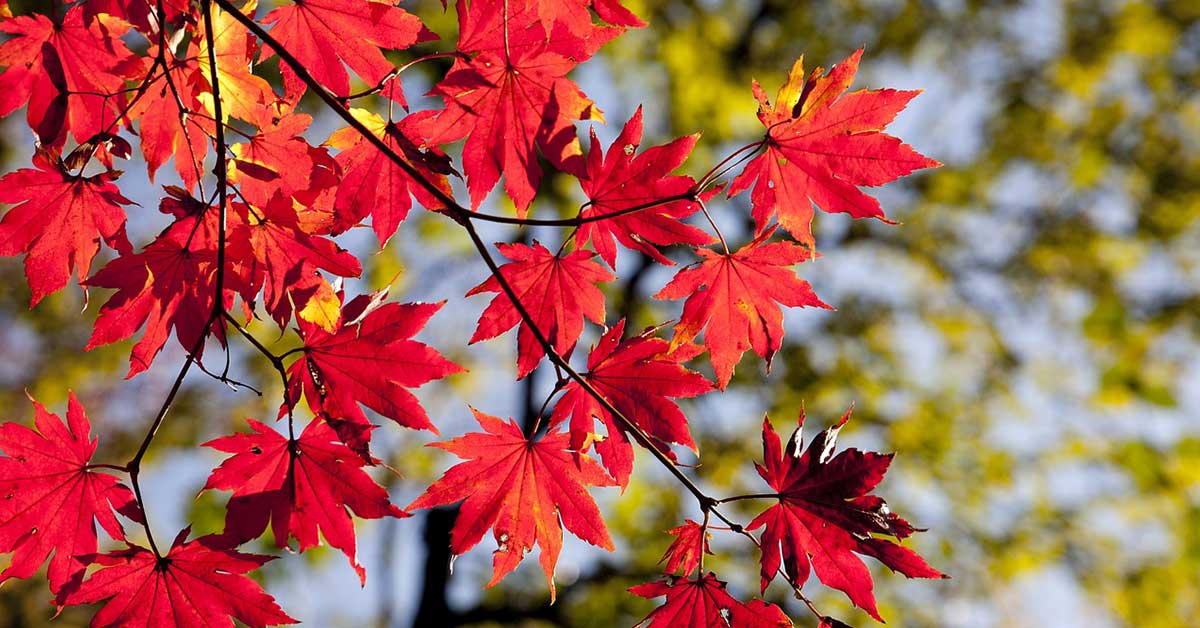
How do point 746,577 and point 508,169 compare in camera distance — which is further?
point 746,577

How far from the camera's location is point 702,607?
1136mm

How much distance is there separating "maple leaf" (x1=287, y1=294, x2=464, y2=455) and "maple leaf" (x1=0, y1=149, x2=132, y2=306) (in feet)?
1.23

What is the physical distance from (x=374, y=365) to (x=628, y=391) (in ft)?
1.18

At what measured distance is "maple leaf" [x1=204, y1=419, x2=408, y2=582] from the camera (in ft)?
3.81

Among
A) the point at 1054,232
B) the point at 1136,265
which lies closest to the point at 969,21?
the point at 1054,232

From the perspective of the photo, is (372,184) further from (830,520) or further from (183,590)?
(830,520)

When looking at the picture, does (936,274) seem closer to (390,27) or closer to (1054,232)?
(1054,232)

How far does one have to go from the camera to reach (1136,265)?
22.4 ft

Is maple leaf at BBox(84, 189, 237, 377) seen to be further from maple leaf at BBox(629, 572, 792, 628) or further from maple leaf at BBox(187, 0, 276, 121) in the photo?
maple leaf at BBox(629, 572, 792, 628)

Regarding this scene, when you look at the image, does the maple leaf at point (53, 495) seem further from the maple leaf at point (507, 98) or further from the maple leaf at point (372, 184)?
the maple leaf at point (507, 98)

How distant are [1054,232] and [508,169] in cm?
689

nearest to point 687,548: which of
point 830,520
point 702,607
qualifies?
point 702,607

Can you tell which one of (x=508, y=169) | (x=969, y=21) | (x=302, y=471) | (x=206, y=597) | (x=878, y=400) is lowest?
(x=206, y=597)

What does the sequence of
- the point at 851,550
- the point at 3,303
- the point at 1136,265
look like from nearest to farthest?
the point at 851,550 → the point at 1136,265 → the point at 3,303
